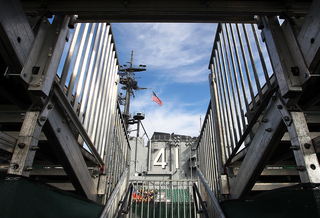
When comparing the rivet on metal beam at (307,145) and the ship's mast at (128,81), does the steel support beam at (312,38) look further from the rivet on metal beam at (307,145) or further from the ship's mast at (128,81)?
the ship's mast at (128,81)

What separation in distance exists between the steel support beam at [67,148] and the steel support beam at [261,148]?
7.62ft

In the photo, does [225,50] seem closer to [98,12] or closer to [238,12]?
[238,12]

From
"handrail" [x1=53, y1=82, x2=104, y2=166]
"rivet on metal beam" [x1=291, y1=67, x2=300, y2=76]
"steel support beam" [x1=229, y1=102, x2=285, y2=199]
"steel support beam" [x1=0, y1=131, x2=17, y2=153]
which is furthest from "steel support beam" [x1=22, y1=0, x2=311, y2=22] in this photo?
"steel support beam" [x1=0, y1=131, x2=17, y2=153]

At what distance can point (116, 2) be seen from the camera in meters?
2.44

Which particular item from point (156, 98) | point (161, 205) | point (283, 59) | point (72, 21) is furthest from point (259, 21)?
point (156, 98)

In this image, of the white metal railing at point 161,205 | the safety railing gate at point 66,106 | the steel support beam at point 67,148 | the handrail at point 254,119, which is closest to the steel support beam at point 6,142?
the safety railing gate at point 66,106

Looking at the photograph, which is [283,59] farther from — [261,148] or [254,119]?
[261,148]

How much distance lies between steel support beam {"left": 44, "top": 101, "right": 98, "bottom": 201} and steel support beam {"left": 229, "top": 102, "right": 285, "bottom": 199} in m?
2.32

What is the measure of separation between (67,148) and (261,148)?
7.84 feet

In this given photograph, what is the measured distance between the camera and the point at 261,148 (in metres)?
2.54

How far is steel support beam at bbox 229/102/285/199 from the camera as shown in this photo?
2.29 m

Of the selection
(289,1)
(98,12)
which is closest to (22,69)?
(98,12)

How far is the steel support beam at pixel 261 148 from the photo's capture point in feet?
7.50

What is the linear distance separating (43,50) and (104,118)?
2009 millimetres
